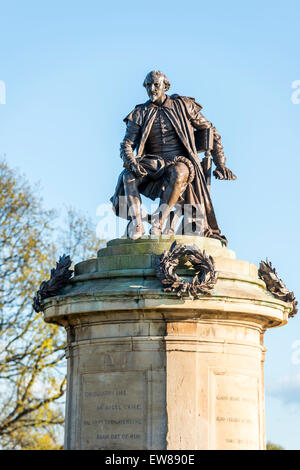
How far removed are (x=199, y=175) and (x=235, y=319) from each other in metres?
2.95

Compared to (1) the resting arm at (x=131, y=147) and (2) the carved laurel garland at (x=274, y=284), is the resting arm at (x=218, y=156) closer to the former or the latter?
(1) the resting arm at (x=131, y=147)

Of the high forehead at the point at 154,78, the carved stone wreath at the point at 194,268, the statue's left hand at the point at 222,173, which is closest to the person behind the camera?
the carved stone wreath at the point at 194,268

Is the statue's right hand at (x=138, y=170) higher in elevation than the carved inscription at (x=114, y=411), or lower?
higher

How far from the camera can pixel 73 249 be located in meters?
34.9

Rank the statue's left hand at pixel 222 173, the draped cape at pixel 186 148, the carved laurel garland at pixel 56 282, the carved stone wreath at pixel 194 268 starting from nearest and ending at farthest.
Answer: the carved stone wreath at pixel 194 268, the carved laurel garland at pixel 56 282, the draped cape at pixel 186 148, the statue's left hand at pixel 222 173

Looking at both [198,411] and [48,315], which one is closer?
[198,411]

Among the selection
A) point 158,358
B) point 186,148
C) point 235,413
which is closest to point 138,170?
point 186,148

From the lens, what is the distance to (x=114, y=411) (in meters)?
14.2

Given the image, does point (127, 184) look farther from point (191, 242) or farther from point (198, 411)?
point (198, 411)

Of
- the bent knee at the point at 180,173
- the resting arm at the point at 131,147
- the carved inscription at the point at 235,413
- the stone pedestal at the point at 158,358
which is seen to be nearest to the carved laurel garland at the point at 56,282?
the stone pedestal at the point at 158,358

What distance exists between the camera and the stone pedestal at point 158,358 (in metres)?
14.1

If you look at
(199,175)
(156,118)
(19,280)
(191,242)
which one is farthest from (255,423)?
(19,280)

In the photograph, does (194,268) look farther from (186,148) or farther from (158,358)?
(186,148)

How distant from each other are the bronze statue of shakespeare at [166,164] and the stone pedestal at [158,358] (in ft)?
3.74
